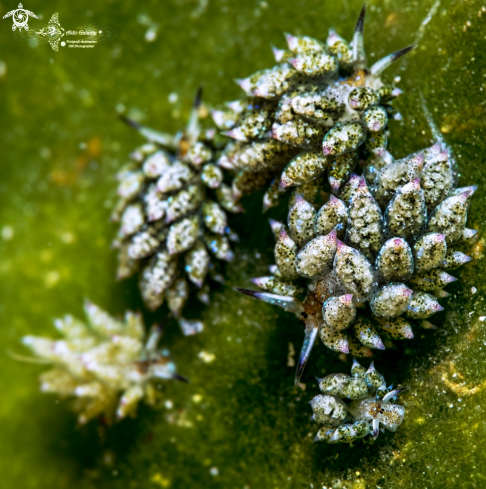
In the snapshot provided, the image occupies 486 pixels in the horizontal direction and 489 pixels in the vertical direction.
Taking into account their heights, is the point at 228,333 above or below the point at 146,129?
below

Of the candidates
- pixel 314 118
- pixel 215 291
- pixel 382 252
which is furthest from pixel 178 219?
pixel 382 252

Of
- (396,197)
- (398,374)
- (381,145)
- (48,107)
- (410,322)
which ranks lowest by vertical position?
(398,374)

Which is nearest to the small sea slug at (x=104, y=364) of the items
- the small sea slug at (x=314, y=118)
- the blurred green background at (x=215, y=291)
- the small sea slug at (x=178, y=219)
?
the blurred green background at (x=215, y=291)

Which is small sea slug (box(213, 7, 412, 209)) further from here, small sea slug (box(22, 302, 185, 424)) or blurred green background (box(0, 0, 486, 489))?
small sea slug (box(22, 302, 185, 424))

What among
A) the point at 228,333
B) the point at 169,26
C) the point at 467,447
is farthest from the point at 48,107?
the point at 467,447

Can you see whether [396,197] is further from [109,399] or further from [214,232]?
Answer: [109,399]

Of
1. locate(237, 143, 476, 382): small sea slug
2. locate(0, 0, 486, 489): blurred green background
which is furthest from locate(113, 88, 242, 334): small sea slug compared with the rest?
locate(237, 143, 476, 382): small sea slug

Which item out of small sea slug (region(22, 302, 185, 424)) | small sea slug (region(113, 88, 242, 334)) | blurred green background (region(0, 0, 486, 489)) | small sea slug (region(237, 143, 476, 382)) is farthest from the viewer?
small sea slug (region(22, 302, 185, 424))
